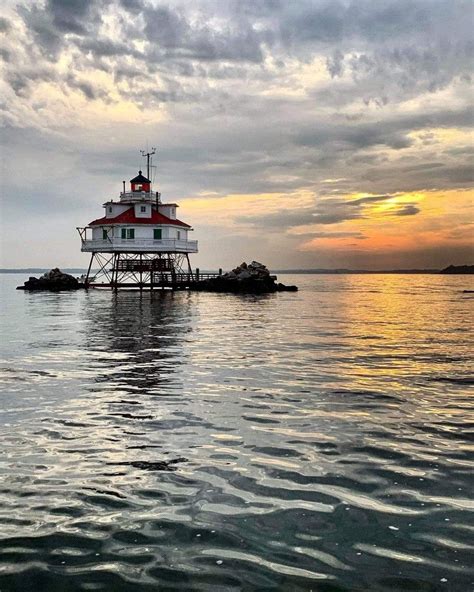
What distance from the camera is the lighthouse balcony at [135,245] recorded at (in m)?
67.8

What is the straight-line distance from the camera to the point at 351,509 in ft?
22.8

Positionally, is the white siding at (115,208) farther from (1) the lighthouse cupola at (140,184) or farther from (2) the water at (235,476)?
Result: (2) the water at (235,476)

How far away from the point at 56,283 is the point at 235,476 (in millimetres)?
74642

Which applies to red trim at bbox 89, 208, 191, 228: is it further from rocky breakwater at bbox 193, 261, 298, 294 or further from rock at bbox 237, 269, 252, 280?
rock at bbox 237, 269, 252, 280

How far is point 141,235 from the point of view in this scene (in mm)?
68000

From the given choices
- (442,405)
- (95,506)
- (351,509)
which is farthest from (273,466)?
(442,405)

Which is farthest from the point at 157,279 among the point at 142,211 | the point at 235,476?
the point at 235,476

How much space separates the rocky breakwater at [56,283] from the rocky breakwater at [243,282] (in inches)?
696

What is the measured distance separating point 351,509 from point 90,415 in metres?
6.23

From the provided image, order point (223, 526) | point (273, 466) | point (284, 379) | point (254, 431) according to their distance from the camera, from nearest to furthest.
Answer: point (223, 526)
point (273, 466)
point (254, 431)
point (284, 379)

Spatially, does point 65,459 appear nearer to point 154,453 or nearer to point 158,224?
point 154,453

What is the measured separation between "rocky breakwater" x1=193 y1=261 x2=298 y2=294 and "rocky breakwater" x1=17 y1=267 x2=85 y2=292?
58.0 ft

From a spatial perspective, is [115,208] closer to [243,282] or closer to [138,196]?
[138,196]

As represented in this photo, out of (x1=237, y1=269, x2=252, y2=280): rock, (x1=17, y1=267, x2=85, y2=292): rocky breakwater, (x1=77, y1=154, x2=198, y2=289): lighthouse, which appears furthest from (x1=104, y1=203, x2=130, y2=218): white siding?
(x1=237, y1=269, x2=252, y2=280): rock
